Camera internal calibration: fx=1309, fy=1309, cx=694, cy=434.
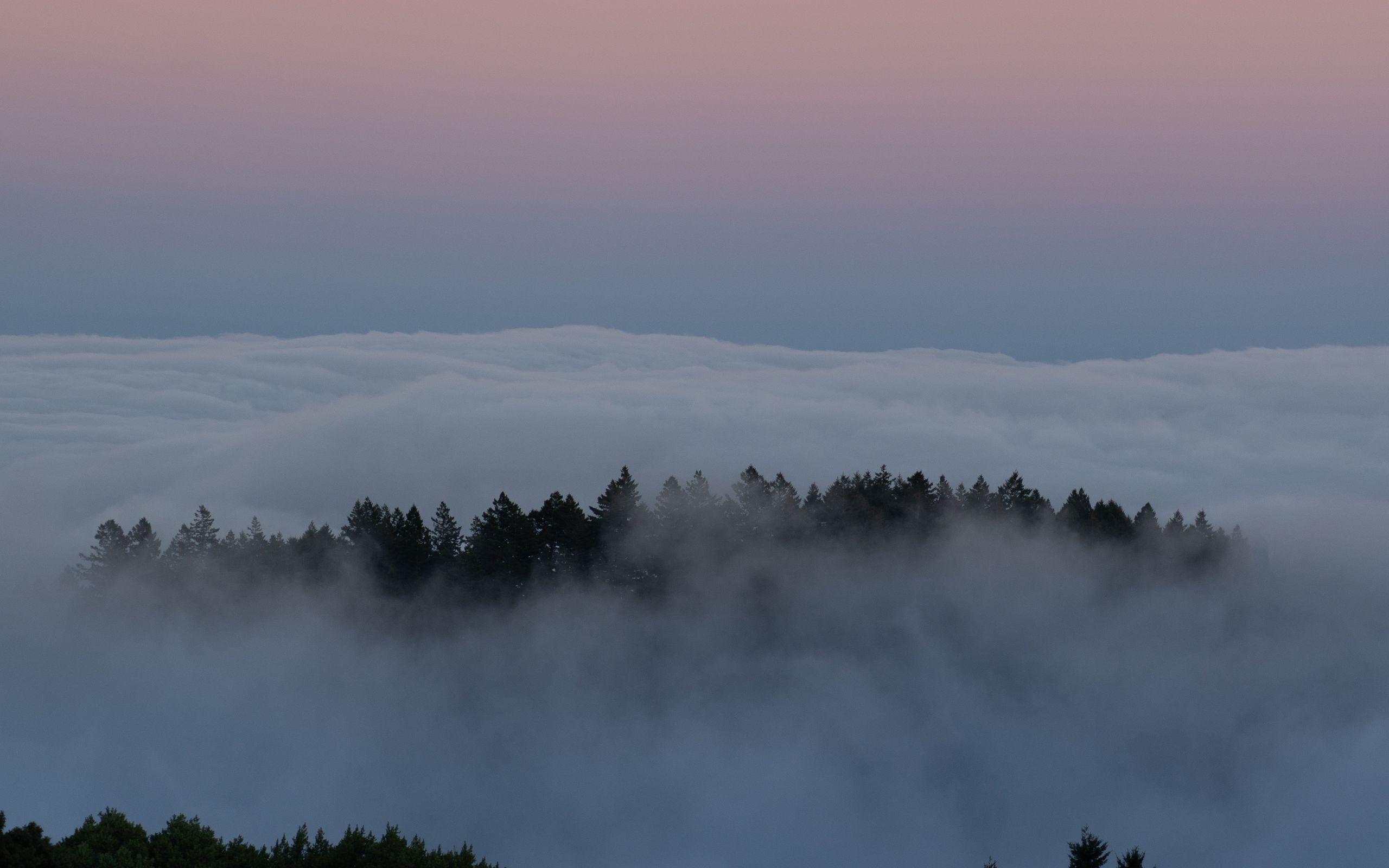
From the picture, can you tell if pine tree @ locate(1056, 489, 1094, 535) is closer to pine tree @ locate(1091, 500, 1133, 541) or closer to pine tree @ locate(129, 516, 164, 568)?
pine tree @ locate(1091, 500, 1133, 541)

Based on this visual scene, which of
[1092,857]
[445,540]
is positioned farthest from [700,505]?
[1092,857]

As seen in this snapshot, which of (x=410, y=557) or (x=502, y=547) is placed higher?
(x=502, y=547)

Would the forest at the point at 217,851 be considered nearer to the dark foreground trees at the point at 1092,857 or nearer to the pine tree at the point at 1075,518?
the dark foreground trees at the point at 1092,857

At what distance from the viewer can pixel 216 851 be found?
2714 centimetres

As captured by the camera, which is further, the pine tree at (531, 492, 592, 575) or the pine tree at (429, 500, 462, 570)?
the pine tree at (429, 500, 462, 570)

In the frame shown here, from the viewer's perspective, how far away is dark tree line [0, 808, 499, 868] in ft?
85.1

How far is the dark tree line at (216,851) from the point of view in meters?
26.0

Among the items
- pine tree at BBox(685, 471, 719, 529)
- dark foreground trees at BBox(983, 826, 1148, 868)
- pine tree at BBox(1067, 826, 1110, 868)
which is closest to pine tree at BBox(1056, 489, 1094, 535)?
pine tree at BBox(685, 471, 719, 529)

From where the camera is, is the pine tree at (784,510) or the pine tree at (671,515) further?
the pine tree at (784,510)

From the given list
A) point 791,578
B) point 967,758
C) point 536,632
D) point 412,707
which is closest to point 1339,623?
point 967,758

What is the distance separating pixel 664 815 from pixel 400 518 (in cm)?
2199

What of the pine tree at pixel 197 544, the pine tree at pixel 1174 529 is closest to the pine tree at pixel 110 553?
the pine tree at pixel 197 544

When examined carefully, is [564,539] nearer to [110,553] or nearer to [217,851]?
[110,553]

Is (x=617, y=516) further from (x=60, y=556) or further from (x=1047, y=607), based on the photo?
(x=60, y=556)
